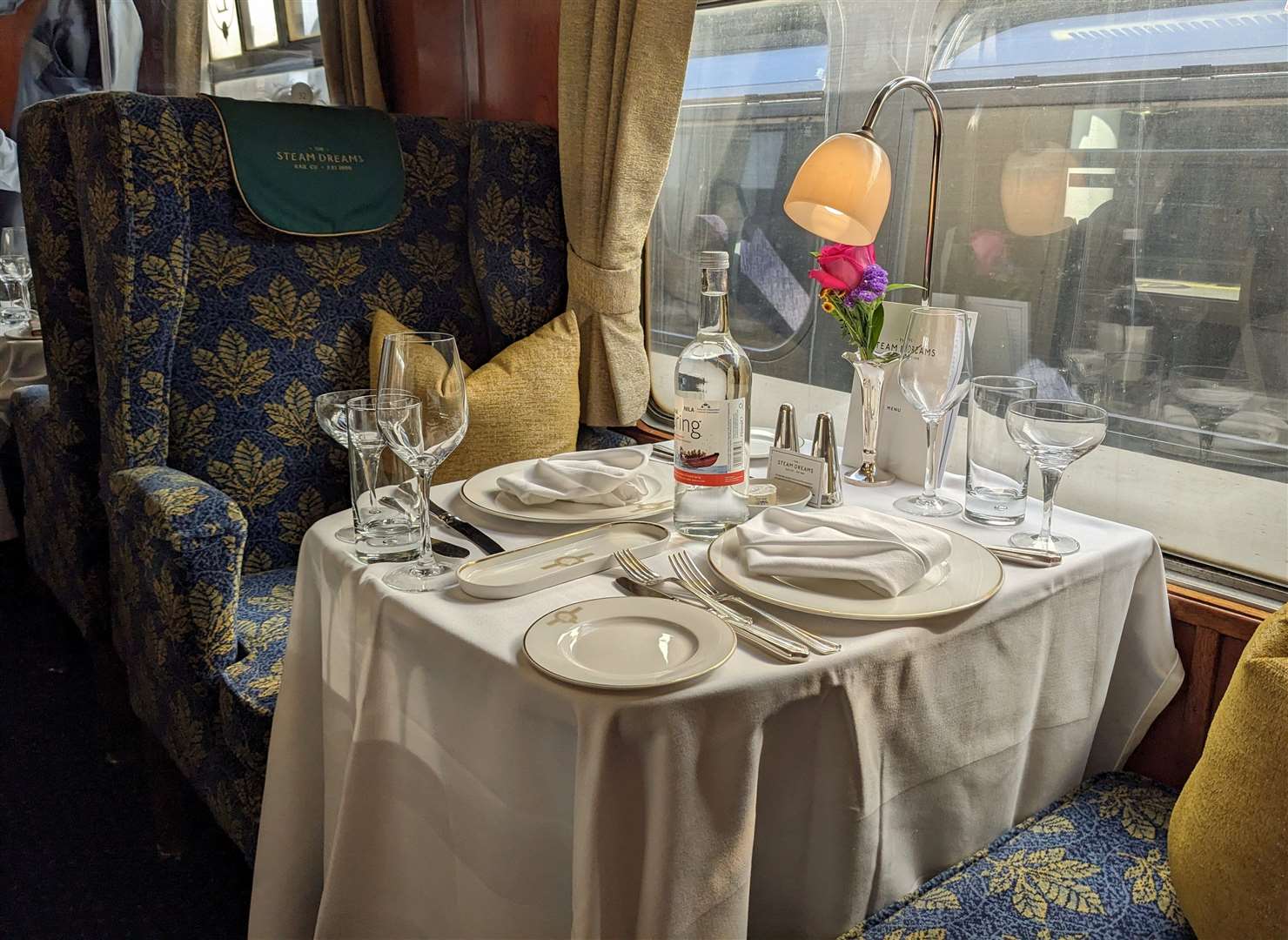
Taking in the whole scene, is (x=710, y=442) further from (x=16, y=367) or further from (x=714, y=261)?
(x=16, y=367)

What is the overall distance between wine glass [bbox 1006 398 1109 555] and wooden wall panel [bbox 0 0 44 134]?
141 inches

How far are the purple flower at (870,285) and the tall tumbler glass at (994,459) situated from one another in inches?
8.3

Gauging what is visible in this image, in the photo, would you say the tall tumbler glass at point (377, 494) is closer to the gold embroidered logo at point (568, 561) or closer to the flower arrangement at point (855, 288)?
the gold embroidered logo at point (568, 561)

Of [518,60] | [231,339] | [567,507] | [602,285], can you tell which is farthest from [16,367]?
[567,507]

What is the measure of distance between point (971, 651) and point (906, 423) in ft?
1.84

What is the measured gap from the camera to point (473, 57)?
294cm

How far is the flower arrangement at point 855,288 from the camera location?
4.90ft

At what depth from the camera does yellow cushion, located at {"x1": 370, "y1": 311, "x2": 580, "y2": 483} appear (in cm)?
212

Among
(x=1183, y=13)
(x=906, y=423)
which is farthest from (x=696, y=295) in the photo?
(x=1183, y=13)

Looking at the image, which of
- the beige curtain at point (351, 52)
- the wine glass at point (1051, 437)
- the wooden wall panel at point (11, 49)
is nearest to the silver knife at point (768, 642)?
the wine glass at point (1051, 437)

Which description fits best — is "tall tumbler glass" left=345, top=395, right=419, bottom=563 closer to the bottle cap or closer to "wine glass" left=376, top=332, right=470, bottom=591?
"wine glass" left=376, top=332, right=470, bottom=591

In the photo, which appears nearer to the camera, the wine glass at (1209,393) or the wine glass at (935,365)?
the wine glass at (935,365)

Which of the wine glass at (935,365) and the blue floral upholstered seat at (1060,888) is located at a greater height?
the wine glass at (935,365)

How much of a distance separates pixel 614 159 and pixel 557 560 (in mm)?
1359
